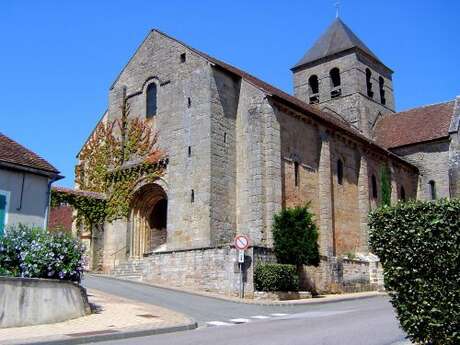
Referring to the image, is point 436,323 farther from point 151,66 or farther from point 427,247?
point 151,66

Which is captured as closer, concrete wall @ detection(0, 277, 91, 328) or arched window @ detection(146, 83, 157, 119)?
concrete wall @ detection(0, 277, 91, 328)

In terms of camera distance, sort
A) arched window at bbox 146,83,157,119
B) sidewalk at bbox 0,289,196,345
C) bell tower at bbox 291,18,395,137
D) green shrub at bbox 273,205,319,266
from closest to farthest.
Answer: sidewalk at bbox 0,289,196,345 < green shrub at bbox 273,205,319,266 < arched window at bbox 146,83,157,119 < bell tower at bbox 291,18,395,137

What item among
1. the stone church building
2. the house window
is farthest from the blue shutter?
the stone church building

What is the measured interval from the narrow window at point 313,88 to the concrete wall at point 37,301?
32.7 m

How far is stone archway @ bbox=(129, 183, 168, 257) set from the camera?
2622cm

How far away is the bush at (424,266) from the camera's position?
7.83 meters

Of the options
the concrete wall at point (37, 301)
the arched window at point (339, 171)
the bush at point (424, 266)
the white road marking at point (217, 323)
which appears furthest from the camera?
the arched window at point (339, 171)

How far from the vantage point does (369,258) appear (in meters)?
27.3

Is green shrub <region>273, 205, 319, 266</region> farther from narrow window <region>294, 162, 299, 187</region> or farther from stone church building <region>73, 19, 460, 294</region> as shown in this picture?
narrow window <region>294, 162, 299, 187</region>

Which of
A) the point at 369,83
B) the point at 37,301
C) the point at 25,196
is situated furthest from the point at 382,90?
the point at 37,301

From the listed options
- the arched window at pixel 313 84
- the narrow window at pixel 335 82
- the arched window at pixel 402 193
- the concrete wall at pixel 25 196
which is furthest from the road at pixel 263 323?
the arched window at pixel 313 84

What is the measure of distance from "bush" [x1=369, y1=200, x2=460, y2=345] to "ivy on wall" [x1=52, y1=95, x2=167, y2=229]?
708 inches

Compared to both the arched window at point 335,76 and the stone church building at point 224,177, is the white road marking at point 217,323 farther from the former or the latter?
the arched window at point 335,76

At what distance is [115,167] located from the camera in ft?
91.4
